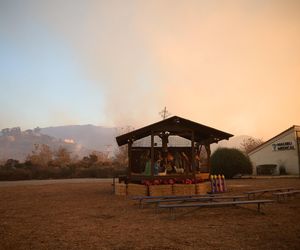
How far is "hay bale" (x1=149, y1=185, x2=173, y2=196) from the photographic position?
53.3 ft

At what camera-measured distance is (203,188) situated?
17.7 meters

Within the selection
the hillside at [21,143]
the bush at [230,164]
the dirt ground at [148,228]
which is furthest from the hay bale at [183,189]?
the hillside at [21,143]

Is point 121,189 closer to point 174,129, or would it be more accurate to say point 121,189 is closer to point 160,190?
point 160,190

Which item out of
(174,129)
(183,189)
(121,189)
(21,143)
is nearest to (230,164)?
(174,129)

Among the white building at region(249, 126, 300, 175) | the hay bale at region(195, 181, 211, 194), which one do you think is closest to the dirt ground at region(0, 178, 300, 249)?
the hay bale at region(195, 181, 211, 194)

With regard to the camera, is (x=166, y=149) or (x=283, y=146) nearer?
(x=166, y=149)

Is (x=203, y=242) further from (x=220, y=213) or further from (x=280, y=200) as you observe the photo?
(x=280, y=200)

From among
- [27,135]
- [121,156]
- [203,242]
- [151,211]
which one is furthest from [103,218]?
[27,135]

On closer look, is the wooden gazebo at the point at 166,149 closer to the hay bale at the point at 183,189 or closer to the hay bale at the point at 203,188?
the hay bale at the point at 203,188

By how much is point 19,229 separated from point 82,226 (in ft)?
5.27

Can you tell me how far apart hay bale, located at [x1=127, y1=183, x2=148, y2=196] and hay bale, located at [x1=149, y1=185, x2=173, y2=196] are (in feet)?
1.03

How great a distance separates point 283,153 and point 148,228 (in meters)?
34.3

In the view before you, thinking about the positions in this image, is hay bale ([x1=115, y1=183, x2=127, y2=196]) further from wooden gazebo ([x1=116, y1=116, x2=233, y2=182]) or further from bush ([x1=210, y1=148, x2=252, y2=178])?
bush ([x1=210, y1=148, x2=252, y2=178])

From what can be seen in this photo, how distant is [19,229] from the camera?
28.4 ft
